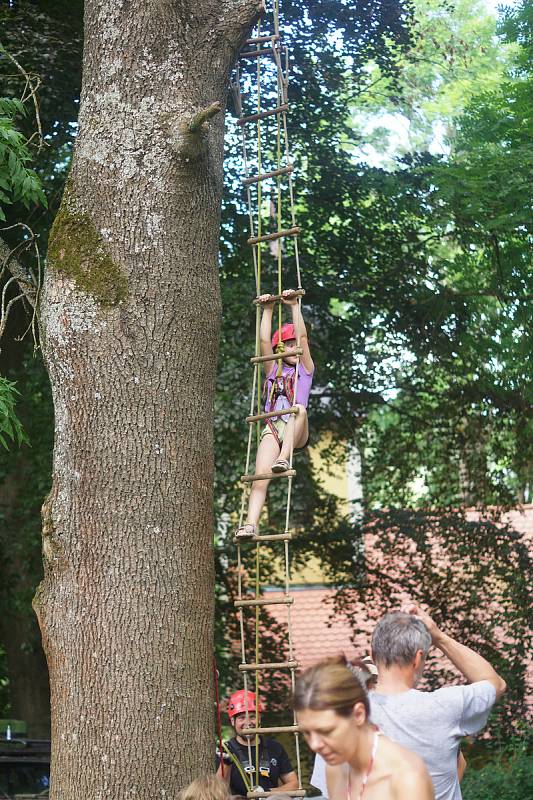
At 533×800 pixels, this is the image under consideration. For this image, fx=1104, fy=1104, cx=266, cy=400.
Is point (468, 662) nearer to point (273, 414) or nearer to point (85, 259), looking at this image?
point (273, 414)

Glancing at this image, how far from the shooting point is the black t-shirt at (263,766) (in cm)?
570

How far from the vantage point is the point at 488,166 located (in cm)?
964

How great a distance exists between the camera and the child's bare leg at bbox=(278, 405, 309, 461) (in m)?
6.23

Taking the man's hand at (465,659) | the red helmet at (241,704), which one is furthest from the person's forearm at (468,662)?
the red helmet at (241,704)

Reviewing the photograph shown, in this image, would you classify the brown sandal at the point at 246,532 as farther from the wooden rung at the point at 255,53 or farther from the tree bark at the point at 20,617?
the tree bark at the point at 20,617

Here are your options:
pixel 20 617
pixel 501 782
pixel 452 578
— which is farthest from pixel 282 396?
pixel 452 578

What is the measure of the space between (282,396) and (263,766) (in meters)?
2.08

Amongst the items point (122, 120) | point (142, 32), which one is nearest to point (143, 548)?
point (122, 120)

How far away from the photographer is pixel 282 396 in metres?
6.53

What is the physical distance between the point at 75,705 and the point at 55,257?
6.98ft

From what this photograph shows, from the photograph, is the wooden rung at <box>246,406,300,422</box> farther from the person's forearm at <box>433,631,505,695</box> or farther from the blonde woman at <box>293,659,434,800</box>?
the blonde woman at <box>293,659,434,800</box>

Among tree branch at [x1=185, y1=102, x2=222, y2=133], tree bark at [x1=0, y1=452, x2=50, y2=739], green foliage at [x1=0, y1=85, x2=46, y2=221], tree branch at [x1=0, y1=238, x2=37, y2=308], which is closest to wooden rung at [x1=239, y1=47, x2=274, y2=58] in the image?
tree branch at [x1=185, y1=102, x2=222, y2=133]

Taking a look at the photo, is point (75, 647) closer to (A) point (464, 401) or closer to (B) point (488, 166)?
(B) point (488, 166)

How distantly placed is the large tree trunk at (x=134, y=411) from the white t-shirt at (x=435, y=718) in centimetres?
167
